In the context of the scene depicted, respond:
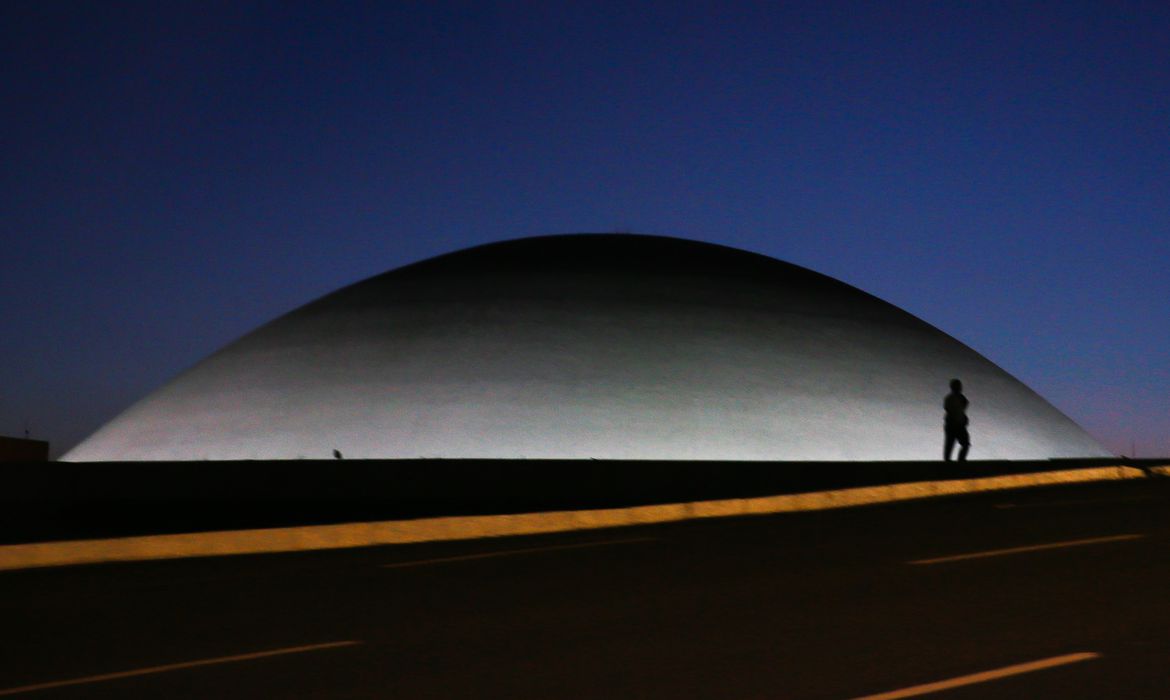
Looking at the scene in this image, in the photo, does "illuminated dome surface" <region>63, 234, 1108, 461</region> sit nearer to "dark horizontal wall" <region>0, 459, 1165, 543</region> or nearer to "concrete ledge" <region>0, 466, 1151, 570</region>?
"dark horizontal wall" <region>0, 459, 1165, 543</region>

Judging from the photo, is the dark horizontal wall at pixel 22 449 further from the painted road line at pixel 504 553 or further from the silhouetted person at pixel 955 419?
the painted road line at pixel 504 553

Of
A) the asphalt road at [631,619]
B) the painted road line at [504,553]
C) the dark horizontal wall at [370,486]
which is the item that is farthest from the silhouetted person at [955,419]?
the painted road line at [504,553]

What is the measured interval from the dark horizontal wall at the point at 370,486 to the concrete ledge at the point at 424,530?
0.53 metres

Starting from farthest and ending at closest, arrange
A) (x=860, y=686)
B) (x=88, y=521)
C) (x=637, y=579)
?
(x=88, y=521) < (x=637, y=579) < (x=860, y=686)

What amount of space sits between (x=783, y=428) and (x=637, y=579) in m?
18.4

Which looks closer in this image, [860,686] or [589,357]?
[860,686]

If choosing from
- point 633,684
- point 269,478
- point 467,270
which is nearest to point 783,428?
point 467,270

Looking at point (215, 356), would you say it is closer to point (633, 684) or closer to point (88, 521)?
point (88, 521)

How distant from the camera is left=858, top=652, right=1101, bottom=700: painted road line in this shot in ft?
19.5

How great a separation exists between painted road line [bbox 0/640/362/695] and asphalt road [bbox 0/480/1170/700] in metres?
0.03

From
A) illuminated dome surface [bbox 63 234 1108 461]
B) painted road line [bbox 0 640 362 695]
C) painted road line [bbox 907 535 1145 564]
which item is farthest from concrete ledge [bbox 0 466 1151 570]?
illuminated dome surface [bbox 63 234 1108 461]

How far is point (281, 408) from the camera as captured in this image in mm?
29891

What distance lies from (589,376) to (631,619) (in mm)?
21077

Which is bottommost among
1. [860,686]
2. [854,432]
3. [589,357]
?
[860,686]
